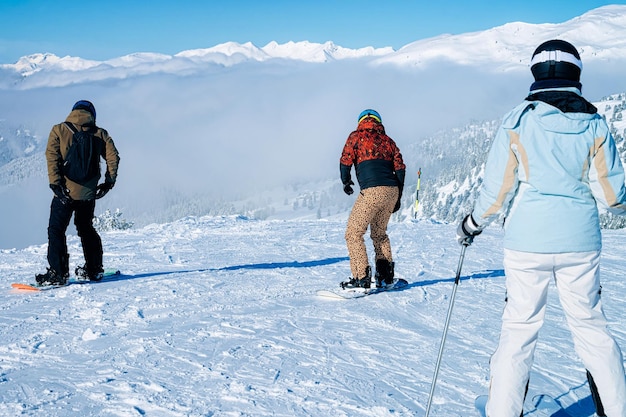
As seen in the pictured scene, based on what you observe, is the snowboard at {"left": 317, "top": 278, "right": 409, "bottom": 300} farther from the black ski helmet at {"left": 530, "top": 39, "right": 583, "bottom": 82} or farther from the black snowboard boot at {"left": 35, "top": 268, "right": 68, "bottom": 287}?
the black ski helmet at {"left": 530, "top": 39, "right": 583, "bottom": 82}

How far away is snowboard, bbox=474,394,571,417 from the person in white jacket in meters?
0.53

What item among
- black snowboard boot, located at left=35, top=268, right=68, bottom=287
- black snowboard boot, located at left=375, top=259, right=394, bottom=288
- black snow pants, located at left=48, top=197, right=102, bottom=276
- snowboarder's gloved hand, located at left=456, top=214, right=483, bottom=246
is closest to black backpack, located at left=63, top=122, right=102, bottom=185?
black snow pants, located at left=48, top=197, right=102, bottom=276

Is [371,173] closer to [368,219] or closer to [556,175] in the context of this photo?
[368,219]

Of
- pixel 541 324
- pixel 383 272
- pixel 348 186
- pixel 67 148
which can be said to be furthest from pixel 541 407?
pixel 67 148

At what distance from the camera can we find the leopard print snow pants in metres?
5.95

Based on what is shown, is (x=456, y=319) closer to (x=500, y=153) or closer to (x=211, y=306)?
(x=211, y=306)

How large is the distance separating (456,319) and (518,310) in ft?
9.72

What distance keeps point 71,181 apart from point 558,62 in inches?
232

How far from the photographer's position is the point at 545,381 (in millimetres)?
3775

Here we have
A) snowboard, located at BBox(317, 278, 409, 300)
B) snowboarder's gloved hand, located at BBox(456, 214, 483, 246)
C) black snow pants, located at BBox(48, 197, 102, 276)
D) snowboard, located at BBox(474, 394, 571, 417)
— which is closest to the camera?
snowboarder's gloved hand, located at BBox(456, 214, 483, 246)

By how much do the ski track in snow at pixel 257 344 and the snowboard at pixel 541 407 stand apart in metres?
0.04

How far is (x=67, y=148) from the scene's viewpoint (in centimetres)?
632

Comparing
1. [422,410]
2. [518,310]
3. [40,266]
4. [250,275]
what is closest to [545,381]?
[422,410]

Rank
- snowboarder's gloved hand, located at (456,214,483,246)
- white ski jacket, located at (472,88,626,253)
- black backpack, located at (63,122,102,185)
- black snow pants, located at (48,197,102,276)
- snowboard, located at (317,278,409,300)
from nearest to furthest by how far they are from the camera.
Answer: white ski jacket, located at (472,88,626,253), snowboarder's gloved hand, located at (456,214,483,246), snowboard, located at (317,278,409,300), black backpack, located at (63,122,102,185), black snow pants, located at (48,197,102,276)
